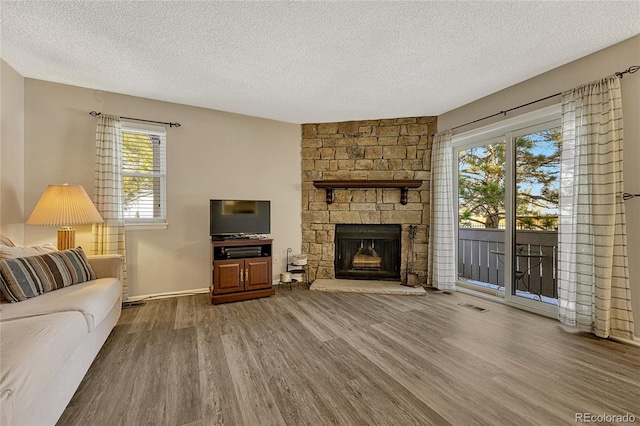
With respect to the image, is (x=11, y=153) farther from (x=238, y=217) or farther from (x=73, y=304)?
(x=238, y=217)

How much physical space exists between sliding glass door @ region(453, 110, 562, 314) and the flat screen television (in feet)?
9.75

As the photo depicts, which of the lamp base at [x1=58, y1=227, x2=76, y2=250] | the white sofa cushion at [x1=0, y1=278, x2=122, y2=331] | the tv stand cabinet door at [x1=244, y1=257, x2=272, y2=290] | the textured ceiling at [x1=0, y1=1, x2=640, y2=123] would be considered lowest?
the tv stand cabinet door at [x1=244, y1=257, x2=272, y2=290]

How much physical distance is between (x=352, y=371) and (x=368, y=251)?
8.71 feet

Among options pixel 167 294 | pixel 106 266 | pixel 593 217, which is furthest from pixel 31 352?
pixel 593 217

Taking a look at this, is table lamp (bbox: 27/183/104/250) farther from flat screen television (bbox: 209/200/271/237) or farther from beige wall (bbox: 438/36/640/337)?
beige wall (bbox: 438/36/640/337)

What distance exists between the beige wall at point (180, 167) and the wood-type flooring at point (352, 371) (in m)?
0.85

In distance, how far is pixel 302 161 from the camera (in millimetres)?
4305

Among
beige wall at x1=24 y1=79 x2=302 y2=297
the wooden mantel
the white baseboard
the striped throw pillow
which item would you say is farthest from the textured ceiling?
the white baseboard


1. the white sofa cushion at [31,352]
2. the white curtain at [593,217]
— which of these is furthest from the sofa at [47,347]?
the white curtain at [593,217]

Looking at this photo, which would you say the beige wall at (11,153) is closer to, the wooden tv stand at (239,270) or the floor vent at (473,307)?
the wooden tv stand at (239,270)

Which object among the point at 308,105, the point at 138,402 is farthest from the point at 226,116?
the point at 138,402

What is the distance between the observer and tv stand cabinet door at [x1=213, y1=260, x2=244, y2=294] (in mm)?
3191

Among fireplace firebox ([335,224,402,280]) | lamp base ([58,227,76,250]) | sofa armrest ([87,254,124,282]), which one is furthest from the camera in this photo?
fireplace firebox ([335,224,402,280])

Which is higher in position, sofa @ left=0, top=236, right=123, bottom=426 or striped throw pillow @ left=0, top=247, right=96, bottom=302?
striped throw pillow @ left=0, top=247, right=96, bottom=302
